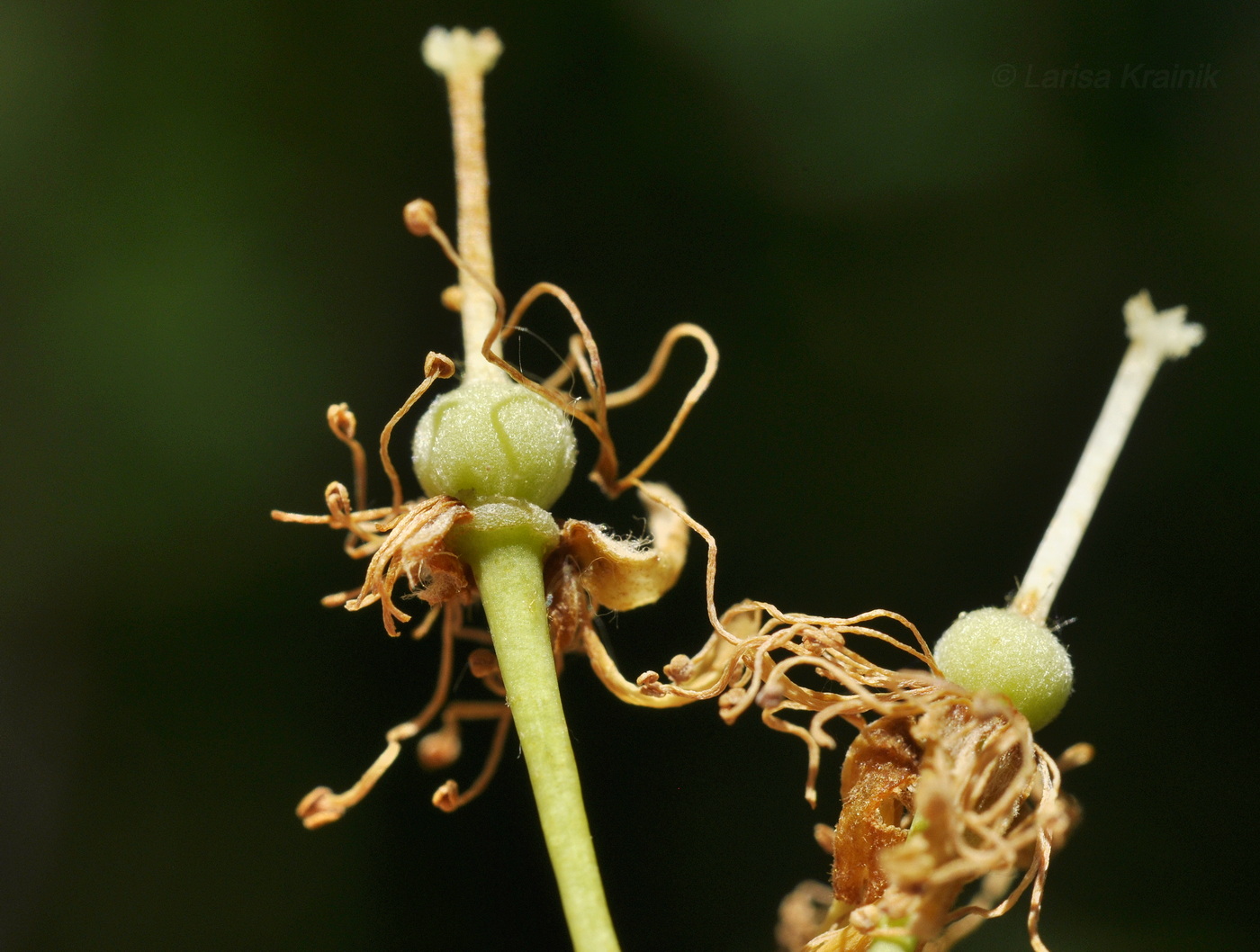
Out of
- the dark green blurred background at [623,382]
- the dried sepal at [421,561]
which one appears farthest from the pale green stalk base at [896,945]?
the dark green blurred background at [623,382]

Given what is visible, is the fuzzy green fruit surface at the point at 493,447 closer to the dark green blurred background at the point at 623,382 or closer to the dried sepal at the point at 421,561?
the dried sepal at the point at 421,561

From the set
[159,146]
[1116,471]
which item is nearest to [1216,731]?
[1116,471]

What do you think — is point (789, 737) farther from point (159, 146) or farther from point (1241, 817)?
point (159, 146)

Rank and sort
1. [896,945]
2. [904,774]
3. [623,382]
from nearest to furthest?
[896,945], [904,774], [623,382]

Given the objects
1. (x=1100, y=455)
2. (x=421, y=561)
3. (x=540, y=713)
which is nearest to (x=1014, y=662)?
(x=1100, y=455)

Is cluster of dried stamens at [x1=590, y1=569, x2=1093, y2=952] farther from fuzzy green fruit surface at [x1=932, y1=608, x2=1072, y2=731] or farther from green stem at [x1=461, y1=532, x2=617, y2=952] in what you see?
green stem at [x1=461, y1=532, x2=617, y2=952]

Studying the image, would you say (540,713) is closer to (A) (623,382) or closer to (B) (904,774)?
(B) (904,774)
